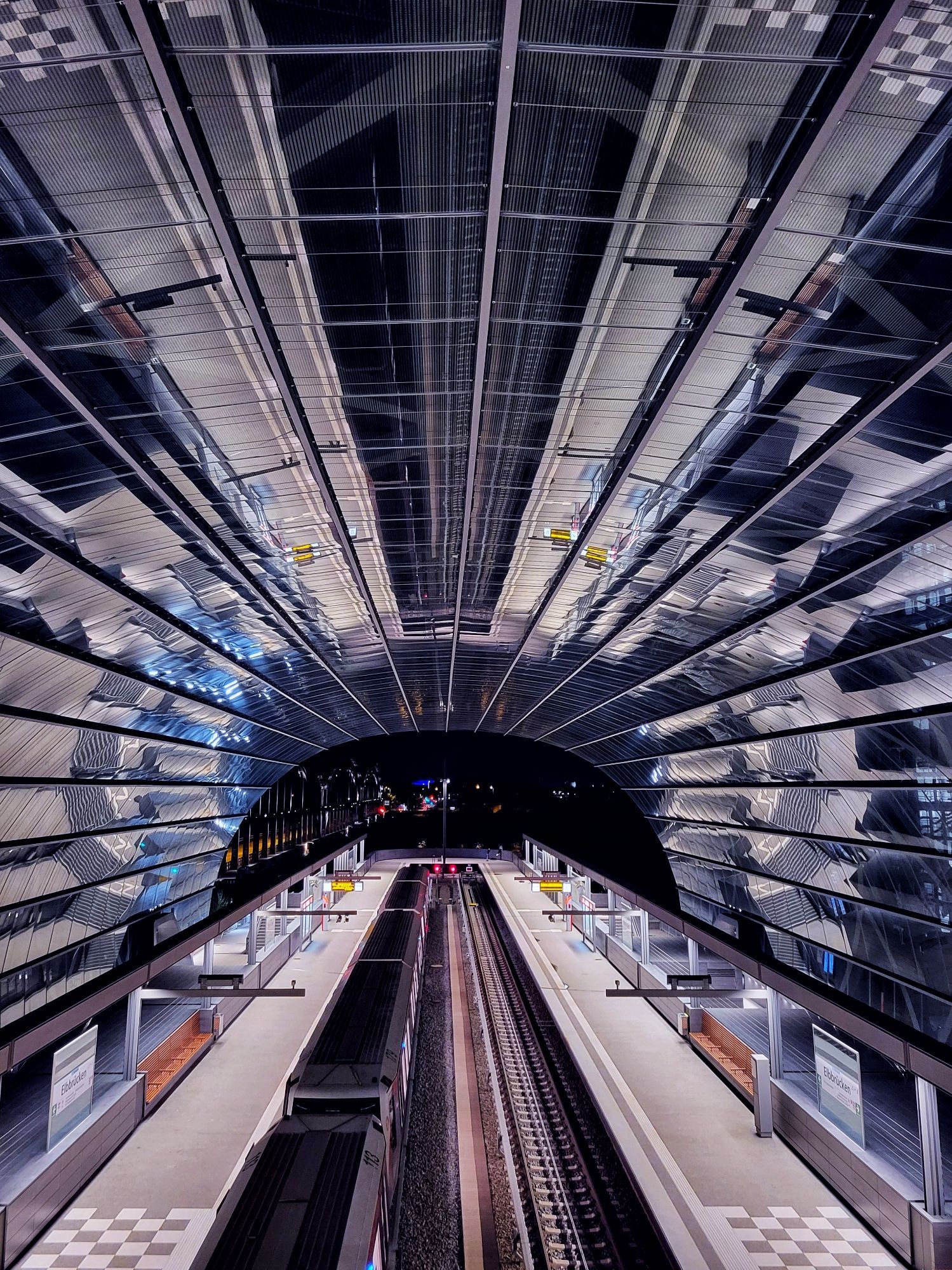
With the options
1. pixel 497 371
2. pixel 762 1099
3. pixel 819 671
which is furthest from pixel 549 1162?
pixel 497 371

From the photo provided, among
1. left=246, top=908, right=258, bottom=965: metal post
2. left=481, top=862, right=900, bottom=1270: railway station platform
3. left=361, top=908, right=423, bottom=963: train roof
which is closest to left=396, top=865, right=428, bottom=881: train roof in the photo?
left=361, top=908, right=423, bottom=963: train roof

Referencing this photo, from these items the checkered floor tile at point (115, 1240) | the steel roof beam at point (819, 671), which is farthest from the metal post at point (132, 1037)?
the steel roof beam at point (819, 671)

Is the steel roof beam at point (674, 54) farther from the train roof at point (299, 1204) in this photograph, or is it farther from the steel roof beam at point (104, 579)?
the train roof at point (299, 1204)

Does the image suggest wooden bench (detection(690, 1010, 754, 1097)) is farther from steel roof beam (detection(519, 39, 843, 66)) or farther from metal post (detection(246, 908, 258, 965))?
steel roof beam (detection(519, 39, 843, 66))

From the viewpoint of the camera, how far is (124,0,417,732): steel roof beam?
17.6 ft

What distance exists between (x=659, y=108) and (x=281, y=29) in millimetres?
2998

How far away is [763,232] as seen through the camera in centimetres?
699

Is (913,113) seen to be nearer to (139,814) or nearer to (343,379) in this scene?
(343,379)

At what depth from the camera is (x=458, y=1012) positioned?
2784 cm

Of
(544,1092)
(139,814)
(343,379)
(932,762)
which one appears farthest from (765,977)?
(139,814)

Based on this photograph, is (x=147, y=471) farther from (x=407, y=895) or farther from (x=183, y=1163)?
(x=407, y=895)

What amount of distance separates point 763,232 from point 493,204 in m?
2.30

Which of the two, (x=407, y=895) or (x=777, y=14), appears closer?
(x=777, y=14)

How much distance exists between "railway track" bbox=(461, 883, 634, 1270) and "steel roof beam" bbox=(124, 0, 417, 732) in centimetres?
1238
